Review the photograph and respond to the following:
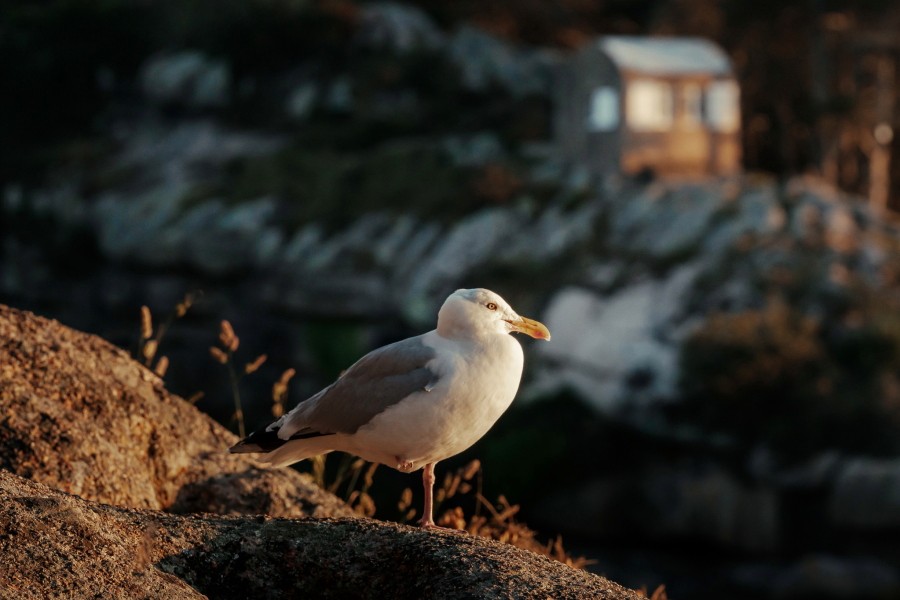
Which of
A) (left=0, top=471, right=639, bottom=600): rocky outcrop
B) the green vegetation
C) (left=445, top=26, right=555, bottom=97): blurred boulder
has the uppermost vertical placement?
(left=0, top=471, right=639, bottom=600): rocky outcrop

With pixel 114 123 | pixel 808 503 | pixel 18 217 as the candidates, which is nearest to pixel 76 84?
pixel 114 123

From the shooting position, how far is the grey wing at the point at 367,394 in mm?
7359

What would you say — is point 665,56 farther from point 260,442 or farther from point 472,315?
point 260,442

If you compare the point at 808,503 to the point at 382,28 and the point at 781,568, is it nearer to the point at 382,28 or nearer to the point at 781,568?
→ the point at 781,568

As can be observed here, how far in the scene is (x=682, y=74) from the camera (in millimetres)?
54250

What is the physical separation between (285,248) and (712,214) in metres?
15.0

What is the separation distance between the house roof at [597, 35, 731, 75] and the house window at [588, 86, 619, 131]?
129 cm

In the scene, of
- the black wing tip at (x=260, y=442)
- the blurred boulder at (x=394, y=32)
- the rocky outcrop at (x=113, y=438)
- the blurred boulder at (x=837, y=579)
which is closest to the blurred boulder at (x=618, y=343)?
the blurred boulder at (x=837, y=579)

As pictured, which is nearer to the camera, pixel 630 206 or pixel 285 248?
pixel 630 206

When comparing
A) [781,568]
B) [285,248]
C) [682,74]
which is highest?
[682,74]

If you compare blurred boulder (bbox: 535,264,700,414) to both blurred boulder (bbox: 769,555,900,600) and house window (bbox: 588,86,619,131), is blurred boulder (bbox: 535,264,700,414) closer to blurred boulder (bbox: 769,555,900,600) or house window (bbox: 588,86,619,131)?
blurred boulder (bbox: 769,555,900,600)

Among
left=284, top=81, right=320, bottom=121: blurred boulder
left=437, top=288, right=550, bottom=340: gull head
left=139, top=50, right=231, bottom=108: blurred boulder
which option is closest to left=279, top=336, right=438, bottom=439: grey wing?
left=437, top=288, right=550, bottom=340: gull head

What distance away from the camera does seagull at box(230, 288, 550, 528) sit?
7211mm

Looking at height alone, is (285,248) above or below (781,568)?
above
